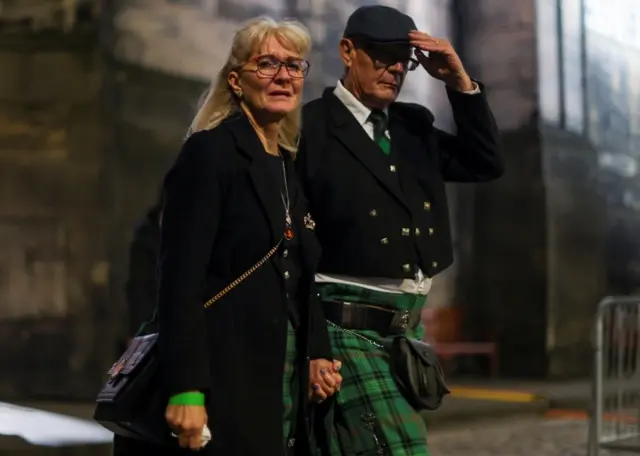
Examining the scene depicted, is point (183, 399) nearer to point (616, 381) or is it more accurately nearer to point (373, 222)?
point (373, 222)

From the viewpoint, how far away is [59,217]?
539 centimetres

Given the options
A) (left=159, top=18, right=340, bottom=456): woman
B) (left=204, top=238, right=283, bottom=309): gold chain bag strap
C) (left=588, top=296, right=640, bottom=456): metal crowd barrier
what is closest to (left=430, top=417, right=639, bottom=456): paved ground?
(left=588, top=296, right=640, bottom=456): metal crowd barrier

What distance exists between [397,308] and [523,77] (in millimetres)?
6062

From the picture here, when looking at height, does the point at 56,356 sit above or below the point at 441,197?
below

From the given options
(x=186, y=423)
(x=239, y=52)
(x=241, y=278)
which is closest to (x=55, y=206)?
(x=239, y=52)

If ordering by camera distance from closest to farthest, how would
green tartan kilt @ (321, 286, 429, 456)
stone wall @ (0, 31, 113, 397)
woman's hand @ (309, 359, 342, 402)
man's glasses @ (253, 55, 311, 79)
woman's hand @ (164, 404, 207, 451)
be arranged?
woman's hand @ (164, 404, 207, 451), man's glasses @ (253, 55, 311, 79), woman's hand @ (309, 359, 342, 402), green tartan kilt @ (321, 286, 429, 456), stone wall @ (0, 31, 113, 397)

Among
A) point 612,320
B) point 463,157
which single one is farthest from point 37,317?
point 463,157

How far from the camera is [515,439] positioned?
5.80 meters

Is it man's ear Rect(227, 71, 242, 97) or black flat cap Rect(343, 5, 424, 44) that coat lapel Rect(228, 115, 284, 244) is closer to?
man's ear Rect(227, 71, 242, 97)

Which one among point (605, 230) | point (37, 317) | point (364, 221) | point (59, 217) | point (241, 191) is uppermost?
point (241, 191)

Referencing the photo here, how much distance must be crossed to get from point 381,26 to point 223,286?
764 mm

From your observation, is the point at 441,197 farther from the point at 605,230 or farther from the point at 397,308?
the point at 605,230

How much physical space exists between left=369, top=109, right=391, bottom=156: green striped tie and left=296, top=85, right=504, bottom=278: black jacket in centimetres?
2

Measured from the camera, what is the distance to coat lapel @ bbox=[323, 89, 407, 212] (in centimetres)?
233
